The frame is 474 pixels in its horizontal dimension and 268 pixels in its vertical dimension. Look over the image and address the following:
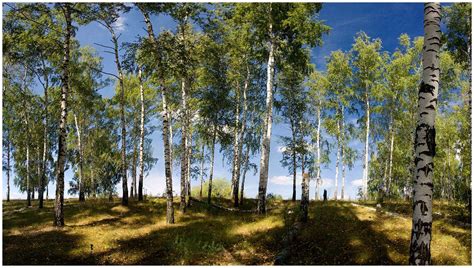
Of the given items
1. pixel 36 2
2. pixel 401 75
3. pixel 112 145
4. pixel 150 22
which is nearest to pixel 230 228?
pixel 150 22

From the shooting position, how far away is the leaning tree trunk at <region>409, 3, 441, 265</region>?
7.11 meters

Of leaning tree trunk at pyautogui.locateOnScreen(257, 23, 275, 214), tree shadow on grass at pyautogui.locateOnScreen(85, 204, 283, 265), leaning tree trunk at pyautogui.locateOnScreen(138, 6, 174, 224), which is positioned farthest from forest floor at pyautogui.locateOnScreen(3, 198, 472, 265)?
leaning tree trunk at pyautogui.locateOnScreen(257, 23, 275, 214)

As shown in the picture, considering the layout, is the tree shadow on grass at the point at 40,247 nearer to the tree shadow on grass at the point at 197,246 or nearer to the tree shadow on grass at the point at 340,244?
the tree shadow on grass at the point at 197,246

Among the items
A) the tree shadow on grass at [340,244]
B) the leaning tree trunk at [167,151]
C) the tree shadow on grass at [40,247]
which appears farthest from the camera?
the leaning tree trunk at [167,151]

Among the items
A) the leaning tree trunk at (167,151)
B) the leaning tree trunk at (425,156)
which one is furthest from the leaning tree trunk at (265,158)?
the leaning tree trunk at (425,156)

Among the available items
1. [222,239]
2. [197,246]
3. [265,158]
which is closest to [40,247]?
[197,246]

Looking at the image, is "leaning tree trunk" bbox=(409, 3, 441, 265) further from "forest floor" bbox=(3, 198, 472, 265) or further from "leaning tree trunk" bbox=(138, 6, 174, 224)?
"leaning tree trunk" bbox=(138, 6, 174, 224)

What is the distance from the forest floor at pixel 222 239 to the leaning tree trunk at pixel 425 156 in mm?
5055

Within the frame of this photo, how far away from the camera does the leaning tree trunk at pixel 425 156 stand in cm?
711

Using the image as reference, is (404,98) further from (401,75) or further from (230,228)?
(230,228)

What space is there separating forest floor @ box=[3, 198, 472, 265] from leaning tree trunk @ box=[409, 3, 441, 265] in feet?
16.6

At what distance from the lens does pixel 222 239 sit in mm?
15133

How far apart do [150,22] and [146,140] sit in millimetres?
23609

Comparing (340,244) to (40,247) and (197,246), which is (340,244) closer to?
(197,246)
